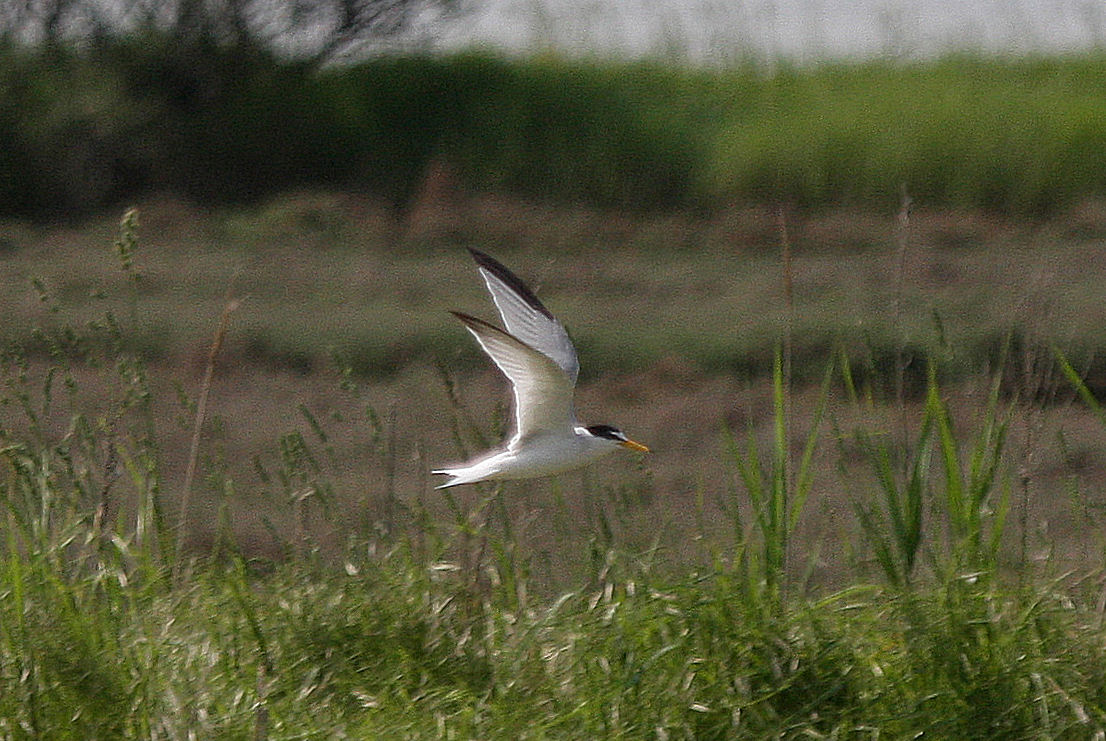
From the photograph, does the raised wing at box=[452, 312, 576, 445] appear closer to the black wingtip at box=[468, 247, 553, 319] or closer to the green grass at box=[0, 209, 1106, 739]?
the green grass at box=[0, 209, 1106, 739]

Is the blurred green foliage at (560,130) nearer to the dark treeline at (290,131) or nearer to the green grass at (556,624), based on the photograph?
the dark treeline at (290,131)

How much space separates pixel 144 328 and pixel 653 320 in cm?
233

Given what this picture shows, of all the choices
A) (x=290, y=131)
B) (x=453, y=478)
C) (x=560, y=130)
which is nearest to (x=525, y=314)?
(x=453, y=478)

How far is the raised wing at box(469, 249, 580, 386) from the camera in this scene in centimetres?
446

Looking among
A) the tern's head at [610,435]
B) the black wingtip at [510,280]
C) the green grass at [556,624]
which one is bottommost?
the green grass at [556,624]

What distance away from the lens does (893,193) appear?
10531mm

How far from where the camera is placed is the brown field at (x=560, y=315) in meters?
6.95

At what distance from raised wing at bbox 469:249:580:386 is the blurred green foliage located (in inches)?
249

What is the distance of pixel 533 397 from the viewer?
4.28 m

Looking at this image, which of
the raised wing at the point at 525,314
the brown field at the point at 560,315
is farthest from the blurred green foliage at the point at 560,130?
the raised wing at the point at 525,314

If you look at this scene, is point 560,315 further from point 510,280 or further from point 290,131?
point 510,280

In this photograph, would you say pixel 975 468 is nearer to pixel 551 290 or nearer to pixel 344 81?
pixel 551 290

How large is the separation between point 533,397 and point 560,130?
25.0 feet

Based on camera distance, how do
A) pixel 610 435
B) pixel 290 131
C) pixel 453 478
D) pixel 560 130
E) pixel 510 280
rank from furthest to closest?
1. pixel 290 131
2. pixel 560 130
3. pixel 510 280
4. pixel 610 435
5. pixel 453 478
